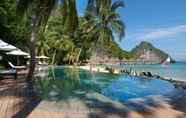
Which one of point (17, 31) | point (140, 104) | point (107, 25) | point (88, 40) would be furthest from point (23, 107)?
point (88, 40)

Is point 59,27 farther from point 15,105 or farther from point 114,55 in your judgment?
point 15,105

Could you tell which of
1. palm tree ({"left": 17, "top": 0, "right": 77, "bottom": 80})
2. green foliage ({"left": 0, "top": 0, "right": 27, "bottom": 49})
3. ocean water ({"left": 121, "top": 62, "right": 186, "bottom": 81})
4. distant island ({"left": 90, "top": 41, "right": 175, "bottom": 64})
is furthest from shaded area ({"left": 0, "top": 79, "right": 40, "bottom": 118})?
distant island ({"left": 90, "top": 41, "right": 175, "bottom": 64})

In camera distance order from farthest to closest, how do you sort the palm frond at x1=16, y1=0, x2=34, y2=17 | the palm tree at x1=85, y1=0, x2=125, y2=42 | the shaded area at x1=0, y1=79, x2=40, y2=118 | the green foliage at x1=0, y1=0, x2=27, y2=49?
1. the palm tree at x1=85, y1=0, x2=125, y2=42
2. the green foliage at x1=0, y1=0, x2=27, y2=49
3. the palm frond at x1=16, y1=0, x2=34, y2=17
4. the shaded area at x1=0, y1=79, x2=40, y2=118

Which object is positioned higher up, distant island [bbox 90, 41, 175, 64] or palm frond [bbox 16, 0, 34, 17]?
palm frond [bbox 16, 0, 34, 17]

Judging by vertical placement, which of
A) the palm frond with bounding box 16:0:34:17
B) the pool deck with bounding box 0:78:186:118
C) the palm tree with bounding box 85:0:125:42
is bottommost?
the pool deck with bounding box 0:78:186:118

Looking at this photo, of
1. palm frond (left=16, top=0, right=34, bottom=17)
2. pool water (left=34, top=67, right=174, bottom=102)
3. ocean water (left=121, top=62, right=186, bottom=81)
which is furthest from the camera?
ocean water (left=121, top=62, right=186, bottom=81)

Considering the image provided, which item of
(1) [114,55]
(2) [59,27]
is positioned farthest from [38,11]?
(1) [114,55]

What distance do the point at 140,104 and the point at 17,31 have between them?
68.8 ft

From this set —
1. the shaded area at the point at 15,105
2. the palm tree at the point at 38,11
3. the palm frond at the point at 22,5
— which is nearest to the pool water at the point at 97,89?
the shaded area at the point at 15,105

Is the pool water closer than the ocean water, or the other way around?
the pool water

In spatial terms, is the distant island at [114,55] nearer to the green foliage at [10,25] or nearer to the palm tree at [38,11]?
the green foliage at [10,25]

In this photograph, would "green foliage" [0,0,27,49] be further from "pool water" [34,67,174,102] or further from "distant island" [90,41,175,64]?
"distant island" [90,41,175,64]

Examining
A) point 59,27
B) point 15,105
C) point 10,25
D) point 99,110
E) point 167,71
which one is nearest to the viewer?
point 99,110

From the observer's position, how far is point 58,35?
1725 inches
